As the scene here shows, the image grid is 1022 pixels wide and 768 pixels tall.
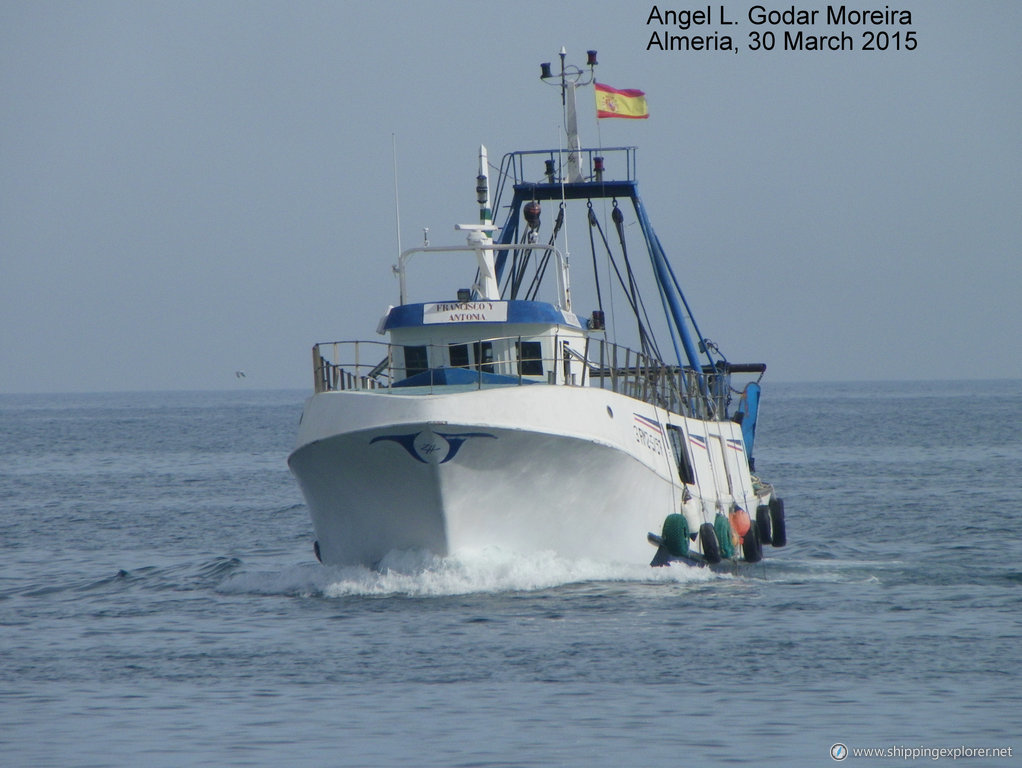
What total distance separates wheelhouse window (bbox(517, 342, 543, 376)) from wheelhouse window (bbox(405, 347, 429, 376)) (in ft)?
4.88

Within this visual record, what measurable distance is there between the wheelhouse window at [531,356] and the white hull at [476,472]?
1.65 m

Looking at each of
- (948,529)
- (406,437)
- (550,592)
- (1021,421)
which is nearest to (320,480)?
(406,437)

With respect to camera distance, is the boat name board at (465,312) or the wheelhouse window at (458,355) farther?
the wheelhouse window at (458,355)

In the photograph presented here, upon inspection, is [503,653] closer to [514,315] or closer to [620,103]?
[514,315]

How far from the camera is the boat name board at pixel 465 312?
74.0 ft

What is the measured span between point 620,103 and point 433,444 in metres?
13.3

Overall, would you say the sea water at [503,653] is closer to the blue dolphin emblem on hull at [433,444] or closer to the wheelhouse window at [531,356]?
the blue dolphin emblem on hull at [433,444]

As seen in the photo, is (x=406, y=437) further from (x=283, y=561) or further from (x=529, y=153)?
(x=529, y=153)

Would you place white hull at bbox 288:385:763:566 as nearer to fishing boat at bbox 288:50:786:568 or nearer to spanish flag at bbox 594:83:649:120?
fishing boat at bbox 288:50:786:568

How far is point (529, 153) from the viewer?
30922 mm

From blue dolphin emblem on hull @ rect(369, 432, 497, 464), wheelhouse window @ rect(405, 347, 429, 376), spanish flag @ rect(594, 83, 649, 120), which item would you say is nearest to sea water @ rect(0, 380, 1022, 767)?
blue dolphin emblem on hull @ rect(369, 432, 497, 464)

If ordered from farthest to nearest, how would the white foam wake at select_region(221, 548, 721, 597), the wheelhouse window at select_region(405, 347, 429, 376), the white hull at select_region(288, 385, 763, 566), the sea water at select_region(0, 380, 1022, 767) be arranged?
1. the wheelhouse window at select_region(405, 347, 429, 376)
2. the white foam wake at select_region(221, 548, 721, 597)
3. the white hull at select_region(288, 385, 763, 566)
4. the sea water at select_region(0, 380, 1022, 767)

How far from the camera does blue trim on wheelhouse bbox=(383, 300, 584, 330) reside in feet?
74.3

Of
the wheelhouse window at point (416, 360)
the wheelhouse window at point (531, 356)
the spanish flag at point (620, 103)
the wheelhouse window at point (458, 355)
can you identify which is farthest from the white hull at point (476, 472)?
the spanish flag at point (620, 103)
